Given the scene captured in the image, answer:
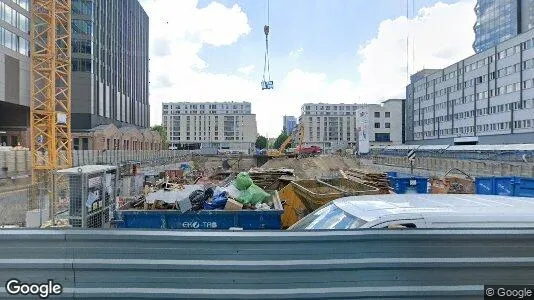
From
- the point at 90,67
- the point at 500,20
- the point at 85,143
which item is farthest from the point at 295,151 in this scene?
the point at 500,20

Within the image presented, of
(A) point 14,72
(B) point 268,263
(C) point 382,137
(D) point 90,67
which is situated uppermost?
(D) point 90,67

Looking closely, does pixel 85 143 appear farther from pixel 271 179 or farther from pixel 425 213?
pixel 425 213

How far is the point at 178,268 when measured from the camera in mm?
2354

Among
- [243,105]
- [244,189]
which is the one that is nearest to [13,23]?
[244,189]

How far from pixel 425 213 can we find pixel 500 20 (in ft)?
292

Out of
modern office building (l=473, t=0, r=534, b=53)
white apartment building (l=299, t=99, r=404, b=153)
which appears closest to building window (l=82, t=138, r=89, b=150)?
modern office building (l=473, t=0, r=534, b=53)

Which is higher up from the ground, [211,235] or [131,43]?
[131,43]

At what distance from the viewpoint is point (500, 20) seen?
7581cm

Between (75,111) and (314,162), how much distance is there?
109ft

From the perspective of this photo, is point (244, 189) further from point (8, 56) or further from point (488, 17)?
point (488, 17)

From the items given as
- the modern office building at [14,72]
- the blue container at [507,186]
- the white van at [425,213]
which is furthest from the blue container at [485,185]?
the modern office building at [14,72]

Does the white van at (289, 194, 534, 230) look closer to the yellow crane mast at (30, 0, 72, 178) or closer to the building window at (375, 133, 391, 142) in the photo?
the yellow crane mast at (30, 0, 72, 178)

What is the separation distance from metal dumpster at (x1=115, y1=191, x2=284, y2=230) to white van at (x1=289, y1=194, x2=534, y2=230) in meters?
4.47

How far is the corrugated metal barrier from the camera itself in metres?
2.34
